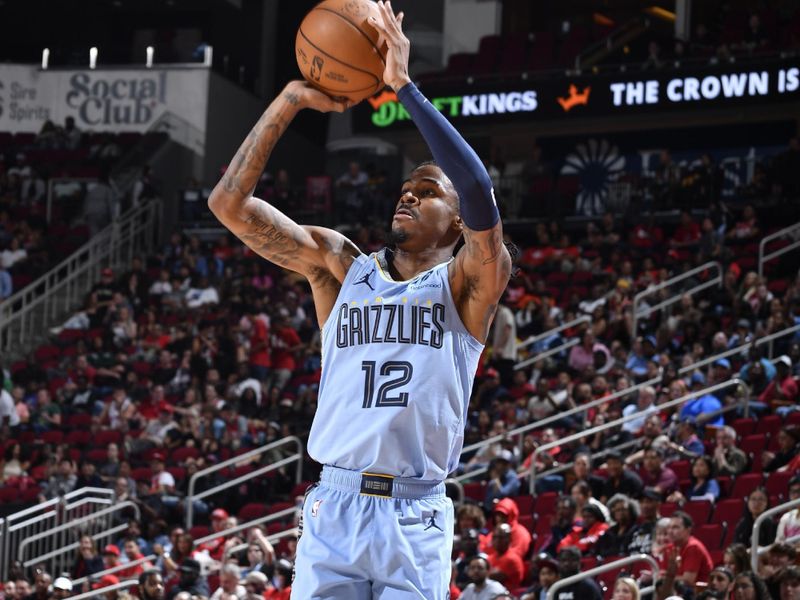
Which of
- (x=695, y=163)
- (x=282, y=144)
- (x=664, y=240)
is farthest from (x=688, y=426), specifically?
(x=282, y=144)

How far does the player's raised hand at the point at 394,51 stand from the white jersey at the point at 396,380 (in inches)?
24.3

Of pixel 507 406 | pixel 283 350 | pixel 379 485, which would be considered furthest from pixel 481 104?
pixel 379 485

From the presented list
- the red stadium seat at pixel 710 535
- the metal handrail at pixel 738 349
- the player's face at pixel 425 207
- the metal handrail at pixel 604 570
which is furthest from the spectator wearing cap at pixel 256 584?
the player's face at pixel 425 207

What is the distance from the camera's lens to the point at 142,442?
15516 millimetres

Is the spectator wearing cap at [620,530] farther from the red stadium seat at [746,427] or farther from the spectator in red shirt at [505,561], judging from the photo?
the red stadium seat at [746,427]

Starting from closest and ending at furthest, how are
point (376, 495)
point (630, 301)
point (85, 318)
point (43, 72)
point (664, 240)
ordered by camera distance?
point (376, 495) → point (630, 301) → point (664, 240) → point (85, 318) → point (43, 72)

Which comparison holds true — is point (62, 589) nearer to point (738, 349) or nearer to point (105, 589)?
point (105, 589)

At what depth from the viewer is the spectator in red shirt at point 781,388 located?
39.2ft

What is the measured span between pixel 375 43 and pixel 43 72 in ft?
70.1

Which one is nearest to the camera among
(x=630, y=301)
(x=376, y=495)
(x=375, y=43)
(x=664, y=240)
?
(x=376, y=495)

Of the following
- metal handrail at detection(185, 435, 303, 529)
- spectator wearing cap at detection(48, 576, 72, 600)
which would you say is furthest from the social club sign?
spectator wearing cap at detection(48, 576, 72, 600)

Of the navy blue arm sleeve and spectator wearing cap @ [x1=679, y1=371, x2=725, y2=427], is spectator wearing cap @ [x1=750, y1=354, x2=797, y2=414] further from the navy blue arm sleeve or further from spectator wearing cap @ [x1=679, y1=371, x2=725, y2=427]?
the navy blue arm sleeve

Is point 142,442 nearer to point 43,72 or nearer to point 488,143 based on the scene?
point 488,143

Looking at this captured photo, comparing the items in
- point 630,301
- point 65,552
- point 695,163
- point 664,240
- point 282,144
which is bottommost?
point 65,552
